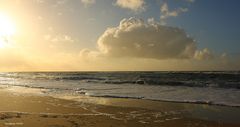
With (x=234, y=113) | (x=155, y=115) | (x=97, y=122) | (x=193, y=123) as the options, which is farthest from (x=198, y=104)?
(x=97, y=122)

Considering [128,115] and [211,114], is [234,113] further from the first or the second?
[128,115]

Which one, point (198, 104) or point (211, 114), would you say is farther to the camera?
point (198, 104)

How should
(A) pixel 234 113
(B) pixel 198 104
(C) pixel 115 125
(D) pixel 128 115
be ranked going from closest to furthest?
(C) pixel 115 125 < (D) pixel 128 115 < (A) pixel 234 113 < (B) pixel 198 104

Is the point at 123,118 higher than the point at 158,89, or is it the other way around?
the point at 158,89

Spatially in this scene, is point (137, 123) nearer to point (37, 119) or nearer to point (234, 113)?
point (37, 119)

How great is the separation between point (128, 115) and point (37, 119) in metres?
3.66

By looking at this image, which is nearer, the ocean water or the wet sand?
the wet sand

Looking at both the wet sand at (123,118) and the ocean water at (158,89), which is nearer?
the wet sand at (123,118)

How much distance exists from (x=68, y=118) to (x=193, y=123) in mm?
4493

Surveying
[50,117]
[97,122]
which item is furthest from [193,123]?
[50,117]

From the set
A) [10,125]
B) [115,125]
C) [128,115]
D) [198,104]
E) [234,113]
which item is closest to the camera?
[10,125]

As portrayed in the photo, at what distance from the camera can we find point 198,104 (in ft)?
56.4

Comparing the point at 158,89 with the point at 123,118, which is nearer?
the point at 123,118

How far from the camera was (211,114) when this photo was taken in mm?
13281
